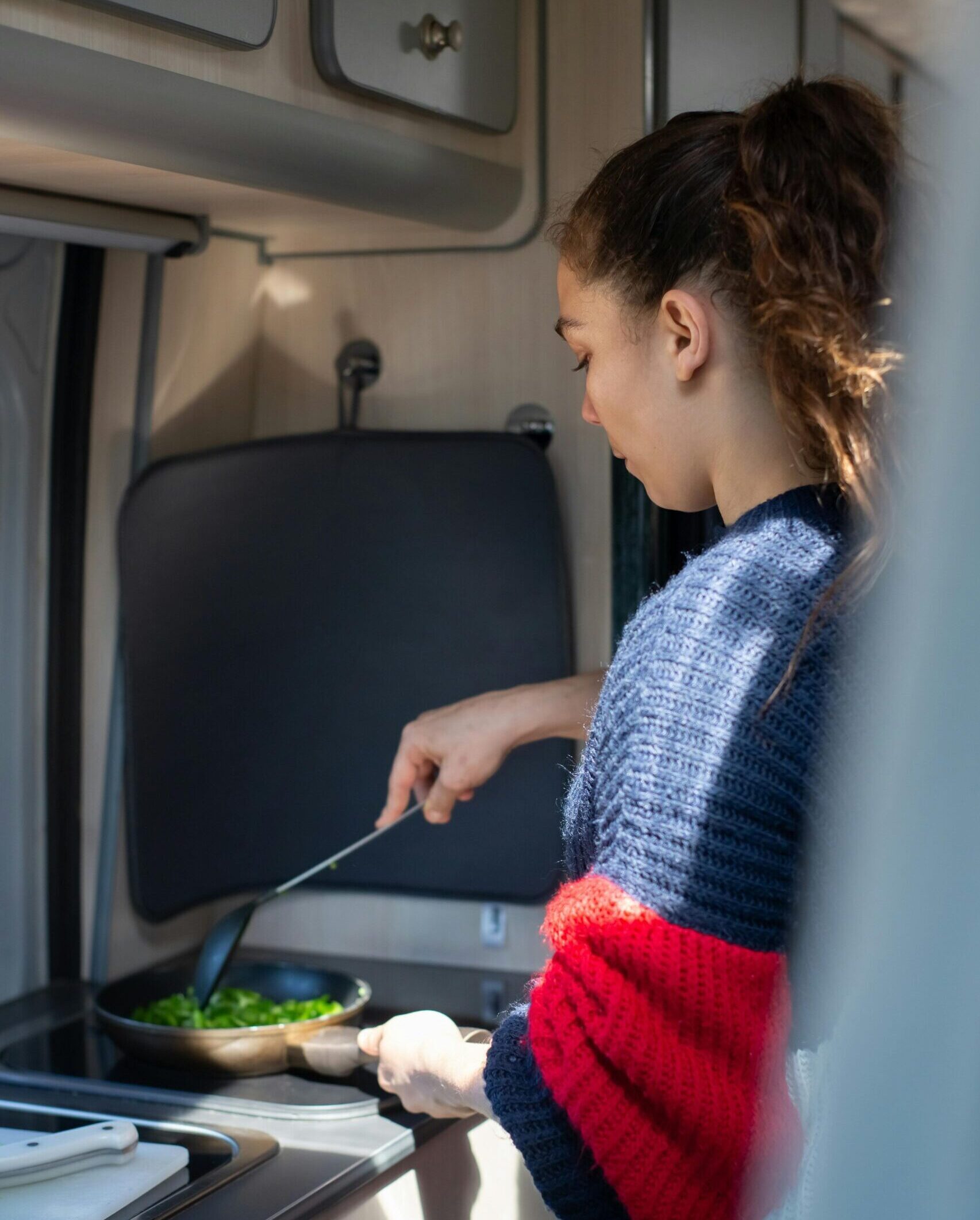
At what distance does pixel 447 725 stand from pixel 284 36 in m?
0.58

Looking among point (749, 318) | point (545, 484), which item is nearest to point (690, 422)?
point (749, 318)

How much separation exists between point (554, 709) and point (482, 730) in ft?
0.21

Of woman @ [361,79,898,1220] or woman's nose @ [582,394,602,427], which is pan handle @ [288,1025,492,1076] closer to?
woman @ [361,79,898,1220]

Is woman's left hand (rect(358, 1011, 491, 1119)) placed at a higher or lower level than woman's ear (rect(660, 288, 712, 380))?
lower

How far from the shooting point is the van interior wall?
55.8 inches

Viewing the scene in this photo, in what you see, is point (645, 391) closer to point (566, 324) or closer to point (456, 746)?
point (566, 324)

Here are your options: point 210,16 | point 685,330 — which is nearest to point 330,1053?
point 685,330

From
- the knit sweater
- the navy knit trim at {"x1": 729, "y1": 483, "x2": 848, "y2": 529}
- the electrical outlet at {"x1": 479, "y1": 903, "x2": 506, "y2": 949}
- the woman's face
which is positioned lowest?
the electrical outlet at {"x1": 479, "y1": 903, "x2": 506, "y2": 949}

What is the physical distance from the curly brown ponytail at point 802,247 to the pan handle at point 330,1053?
2.04ft

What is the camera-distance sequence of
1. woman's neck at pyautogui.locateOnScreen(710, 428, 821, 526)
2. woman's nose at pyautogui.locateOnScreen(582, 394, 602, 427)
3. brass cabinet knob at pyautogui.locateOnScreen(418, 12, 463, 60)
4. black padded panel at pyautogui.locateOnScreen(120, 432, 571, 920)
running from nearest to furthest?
woman's neck at pyautogui.locateOnScreen(710, 428, 821, 526) → woman's nose at pyautogui.locateOnScreen(582, 394, 602, 427) → brass cabinet knob at pyautogui.locateOnScreen(418, 12, 463, 60) → black padded panel at pyautogui.locateOnScreen(120, 432, 571, 920)

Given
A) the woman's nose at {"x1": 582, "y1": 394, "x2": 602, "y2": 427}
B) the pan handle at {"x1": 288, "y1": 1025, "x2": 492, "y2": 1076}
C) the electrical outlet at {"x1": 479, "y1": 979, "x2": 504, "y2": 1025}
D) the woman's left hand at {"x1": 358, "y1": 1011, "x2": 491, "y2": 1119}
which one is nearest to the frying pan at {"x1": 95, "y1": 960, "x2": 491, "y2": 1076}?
the pan handle at {"x1": 288, "y1": 1025, "x2": 492, "y2": 1076}

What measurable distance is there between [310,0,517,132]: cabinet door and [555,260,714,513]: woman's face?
332 millimetres

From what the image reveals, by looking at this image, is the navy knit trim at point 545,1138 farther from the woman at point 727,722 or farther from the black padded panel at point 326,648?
the black padded panel at point 326,648

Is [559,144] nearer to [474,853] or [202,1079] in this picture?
Result: [474,853]
